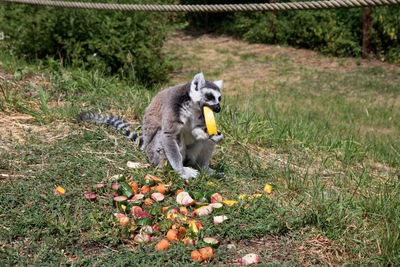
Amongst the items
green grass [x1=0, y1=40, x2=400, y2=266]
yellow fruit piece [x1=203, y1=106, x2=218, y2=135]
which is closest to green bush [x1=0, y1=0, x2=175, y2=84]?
green grass [x1=0, y1=40, x2=400, y2=266]

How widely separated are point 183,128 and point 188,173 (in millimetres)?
392

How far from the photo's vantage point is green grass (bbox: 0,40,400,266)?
2578 mm

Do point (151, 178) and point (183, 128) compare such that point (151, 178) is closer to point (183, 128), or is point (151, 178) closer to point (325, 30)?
point (183, 128)

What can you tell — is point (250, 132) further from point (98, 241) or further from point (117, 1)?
point (117, 1)

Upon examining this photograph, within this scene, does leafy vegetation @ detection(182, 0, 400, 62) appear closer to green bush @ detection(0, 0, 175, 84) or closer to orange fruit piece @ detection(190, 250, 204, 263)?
green bush @ detection(0, 0, 175, 84)

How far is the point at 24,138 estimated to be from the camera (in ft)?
12.9

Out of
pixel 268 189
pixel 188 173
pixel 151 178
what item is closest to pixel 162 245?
pixel 151 178

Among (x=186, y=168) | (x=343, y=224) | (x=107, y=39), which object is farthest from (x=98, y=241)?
(x=107, y=39)

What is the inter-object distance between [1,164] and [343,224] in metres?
2.80

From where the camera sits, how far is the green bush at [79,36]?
263 inches

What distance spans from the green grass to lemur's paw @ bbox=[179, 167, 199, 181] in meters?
0.08

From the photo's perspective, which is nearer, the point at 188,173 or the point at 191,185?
the point at 191,185

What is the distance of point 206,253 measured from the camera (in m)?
2.47

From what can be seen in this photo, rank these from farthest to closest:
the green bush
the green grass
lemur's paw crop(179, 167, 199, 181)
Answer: the green bush < lemur's paw crop(179, 167, 199, 181) < the green grass
